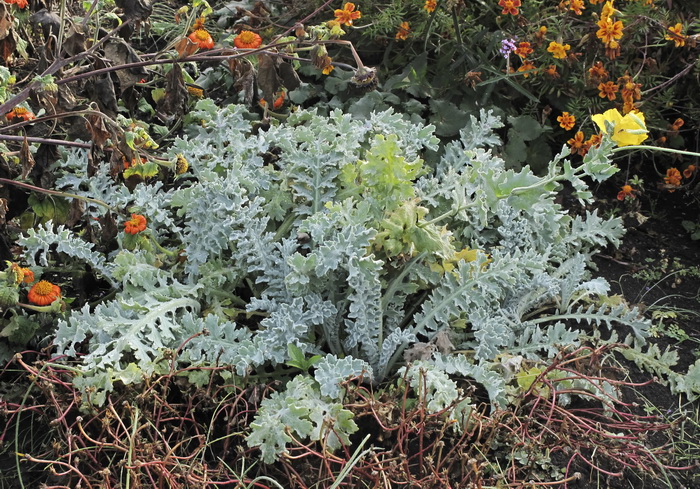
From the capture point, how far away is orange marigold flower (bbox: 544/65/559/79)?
3.02 meters

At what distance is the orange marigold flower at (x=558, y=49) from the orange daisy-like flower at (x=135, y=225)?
176 centimetres

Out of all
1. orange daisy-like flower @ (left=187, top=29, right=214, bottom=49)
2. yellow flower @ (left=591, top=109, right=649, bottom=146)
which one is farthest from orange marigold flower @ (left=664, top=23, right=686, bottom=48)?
orange daisy-like flower @ (left=187, top=29, right=214, bottom=49)

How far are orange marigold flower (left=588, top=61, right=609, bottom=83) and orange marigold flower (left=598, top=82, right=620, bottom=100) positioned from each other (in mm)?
27

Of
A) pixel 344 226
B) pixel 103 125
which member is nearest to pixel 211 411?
pixel 344 226

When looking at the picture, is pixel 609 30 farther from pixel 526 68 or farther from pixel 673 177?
pixel 673 177

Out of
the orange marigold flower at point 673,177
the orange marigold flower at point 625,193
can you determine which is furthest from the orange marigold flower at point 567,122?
the orange marigold flower at point 673,177

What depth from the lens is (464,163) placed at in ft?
8.97

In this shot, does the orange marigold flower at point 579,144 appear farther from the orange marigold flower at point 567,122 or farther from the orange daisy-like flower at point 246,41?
the orange daisy-like flower at point 246,41

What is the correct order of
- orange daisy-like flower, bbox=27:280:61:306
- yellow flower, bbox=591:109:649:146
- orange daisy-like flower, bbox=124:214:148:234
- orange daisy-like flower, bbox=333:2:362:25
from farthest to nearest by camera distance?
orange daisy-like flower, bbox=333:2:362:25 < orange daisy-like flower, bbox=124:214:148:234 < orange daisy-like flower, bbox=27:280:61:306 < yellow flower, bbox=591:109:649:146

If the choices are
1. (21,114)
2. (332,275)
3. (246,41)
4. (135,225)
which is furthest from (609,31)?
(21,114)

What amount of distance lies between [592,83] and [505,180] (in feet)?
3.67

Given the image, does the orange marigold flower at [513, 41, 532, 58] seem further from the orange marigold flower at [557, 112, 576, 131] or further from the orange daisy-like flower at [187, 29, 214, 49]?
the orange daisy-like flower at [187, 29, 214, 49]

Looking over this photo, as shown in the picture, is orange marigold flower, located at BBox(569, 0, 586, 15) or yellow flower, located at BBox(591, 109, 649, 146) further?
orange marigold flower, located at BBox(569, 0, 586, 15)

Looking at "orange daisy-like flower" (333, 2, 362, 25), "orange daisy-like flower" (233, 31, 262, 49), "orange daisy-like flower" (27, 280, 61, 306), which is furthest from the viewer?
"orange daisy-like flower" (333, 2, 362, 25)
